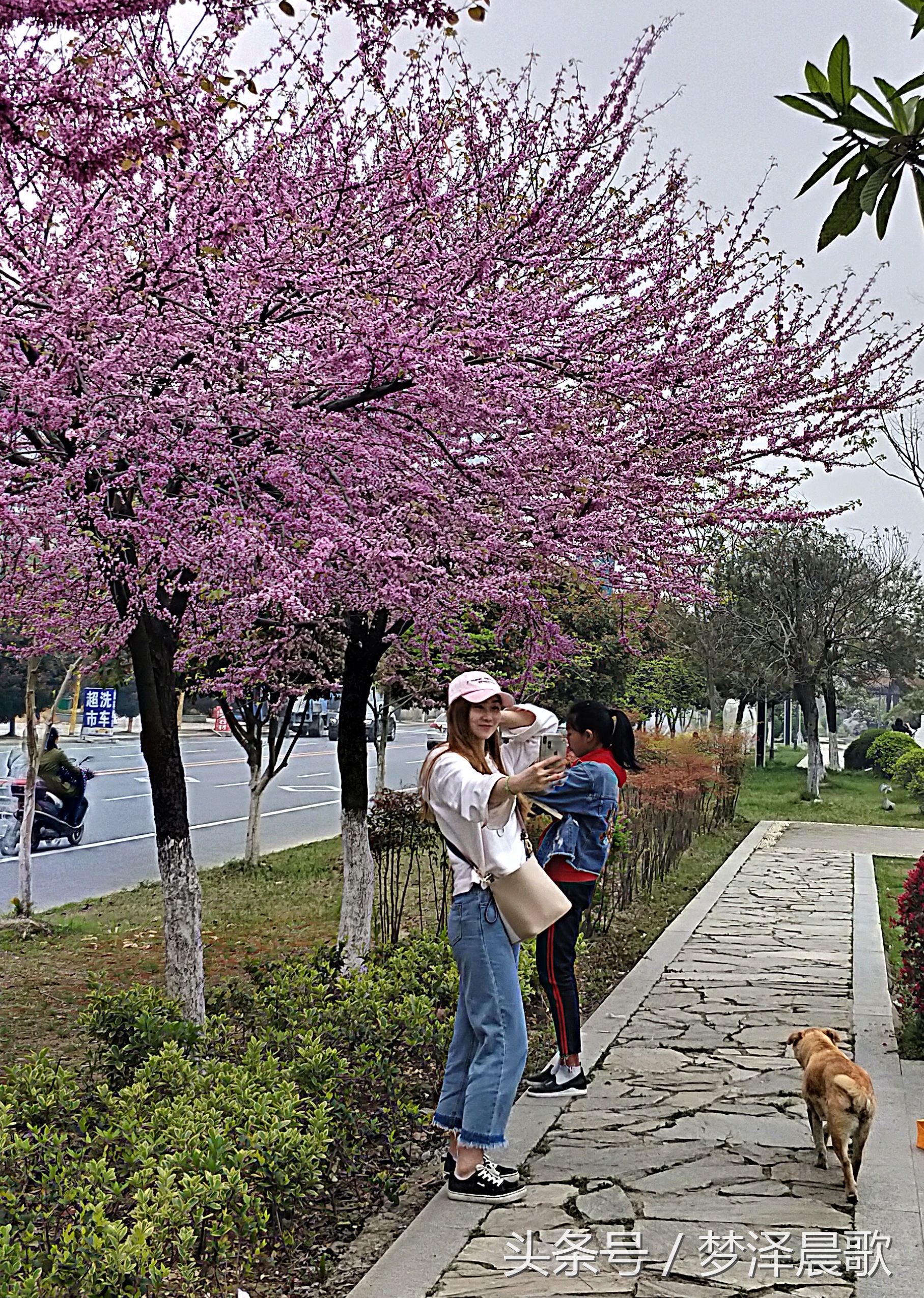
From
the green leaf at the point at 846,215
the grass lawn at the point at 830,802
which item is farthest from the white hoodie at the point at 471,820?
the grass lawn at the point at 830,802

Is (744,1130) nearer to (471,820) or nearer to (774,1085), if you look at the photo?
(774,1085)

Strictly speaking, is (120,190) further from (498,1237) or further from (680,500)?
(498,1237)

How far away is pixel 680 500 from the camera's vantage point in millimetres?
7082

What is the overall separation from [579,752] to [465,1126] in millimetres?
1962

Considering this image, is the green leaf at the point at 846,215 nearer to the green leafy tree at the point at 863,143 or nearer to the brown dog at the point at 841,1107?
the green leafy tree at the point at 863,143

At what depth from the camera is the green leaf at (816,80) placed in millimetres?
3139

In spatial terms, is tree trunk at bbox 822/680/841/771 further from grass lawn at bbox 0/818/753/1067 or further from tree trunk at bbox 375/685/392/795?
grass lawn at bbox 0/818/753/1067

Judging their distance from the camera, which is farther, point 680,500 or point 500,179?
point 680,500

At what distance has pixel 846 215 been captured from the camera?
3354 millimetres

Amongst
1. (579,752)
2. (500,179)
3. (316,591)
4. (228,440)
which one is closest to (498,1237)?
(579,752)

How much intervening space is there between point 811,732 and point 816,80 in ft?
82.3

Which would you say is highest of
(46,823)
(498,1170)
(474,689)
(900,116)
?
(900,116)

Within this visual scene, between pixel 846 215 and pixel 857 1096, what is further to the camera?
pixel 857 1096

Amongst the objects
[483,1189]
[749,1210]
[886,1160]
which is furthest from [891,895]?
[483,1189]
